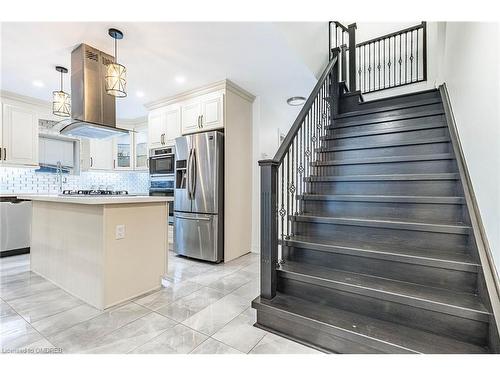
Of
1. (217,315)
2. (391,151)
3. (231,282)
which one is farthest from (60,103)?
(391,151)

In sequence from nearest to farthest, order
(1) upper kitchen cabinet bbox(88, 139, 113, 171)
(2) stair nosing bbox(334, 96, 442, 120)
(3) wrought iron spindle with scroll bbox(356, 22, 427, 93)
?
1. (2) stair nosing bbox(334, 96, 442, 120)
2. (3) wrought iron spindle with scroll bbox(356, 22, 427, 93)
3. (1) upper kitchen cabinet bbox(88, 139, 113, 171)

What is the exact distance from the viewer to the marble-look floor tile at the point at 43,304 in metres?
1.96

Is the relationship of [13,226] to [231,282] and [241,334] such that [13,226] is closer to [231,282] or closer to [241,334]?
[231,282]

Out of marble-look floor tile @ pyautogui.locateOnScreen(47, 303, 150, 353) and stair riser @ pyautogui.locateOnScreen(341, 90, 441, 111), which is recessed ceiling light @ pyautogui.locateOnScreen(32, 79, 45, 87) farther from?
stair riser @ pyautogui.locateOnScreen(341, 90, 441, 111)

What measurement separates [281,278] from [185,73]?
278 cm

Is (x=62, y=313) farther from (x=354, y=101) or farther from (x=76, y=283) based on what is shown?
(x=354, y=101)

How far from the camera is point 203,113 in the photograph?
12.0 ft

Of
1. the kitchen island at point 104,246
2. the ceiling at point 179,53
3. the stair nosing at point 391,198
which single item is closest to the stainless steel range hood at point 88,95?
the ceiling at point 179,53

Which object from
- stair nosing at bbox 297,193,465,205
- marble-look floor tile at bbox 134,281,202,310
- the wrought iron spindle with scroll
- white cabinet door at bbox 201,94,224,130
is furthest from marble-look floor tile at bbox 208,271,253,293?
Answer: the wrought iron spindle with scroll

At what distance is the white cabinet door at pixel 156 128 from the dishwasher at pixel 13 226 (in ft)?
6.98

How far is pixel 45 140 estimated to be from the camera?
4.56 meters

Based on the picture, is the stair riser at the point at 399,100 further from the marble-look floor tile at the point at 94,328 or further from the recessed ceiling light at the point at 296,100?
the marble-look floor tile at the point at 94,328

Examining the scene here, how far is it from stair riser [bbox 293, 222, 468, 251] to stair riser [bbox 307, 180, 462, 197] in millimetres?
454

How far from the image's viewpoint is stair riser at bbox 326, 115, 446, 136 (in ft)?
8.77
